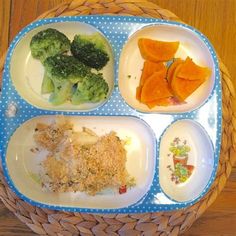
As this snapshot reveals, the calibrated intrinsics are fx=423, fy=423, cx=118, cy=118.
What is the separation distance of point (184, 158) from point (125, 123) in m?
0.25

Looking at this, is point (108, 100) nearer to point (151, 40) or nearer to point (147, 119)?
point (147, 119)

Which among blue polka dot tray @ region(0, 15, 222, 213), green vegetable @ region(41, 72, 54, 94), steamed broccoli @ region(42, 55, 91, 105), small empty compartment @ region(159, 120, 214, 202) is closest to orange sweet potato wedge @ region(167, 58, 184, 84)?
blue polka dot tray @ region(0, 15, 222, 213)

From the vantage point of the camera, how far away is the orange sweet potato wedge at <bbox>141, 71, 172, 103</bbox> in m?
1.46

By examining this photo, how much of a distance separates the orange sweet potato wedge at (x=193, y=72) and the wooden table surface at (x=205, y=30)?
20cm

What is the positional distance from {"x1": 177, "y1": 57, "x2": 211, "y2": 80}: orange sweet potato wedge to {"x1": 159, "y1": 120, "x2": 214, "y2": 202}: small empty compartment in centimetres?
16

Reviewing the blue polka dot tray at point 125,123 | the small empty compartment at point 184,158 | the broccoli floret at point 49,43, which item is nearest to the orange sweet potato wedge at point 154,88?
the blue polka dot tray at point 125,123

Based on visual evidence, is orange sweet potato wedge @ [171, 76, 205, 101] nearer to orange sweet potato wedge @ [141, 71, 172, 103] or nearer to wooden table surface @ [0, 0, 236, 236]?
orange sweet potato wedge @ [141, 71, 172, 103]

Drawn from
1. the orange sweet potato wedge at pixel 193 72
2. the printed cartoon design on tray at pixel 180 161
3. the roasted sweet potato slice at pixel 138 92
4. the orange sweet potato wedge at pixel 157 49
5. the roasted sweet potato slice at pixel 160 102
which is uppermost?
the orange sweet potato wedge at pixel 157 49

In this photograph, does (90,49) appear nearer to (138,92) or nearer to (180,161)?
(138,92)

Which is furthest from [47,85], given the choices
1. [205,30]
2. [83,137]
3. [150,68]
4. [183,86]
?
[205,30]

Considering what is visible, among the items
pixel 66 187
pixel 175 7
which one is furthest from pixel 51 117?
pixel 175 7

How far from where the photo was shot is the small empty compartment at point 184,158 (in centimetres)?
149

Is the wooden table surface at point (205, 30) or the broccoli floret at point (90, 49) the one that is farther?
the wooden table surface at point (205, 30)

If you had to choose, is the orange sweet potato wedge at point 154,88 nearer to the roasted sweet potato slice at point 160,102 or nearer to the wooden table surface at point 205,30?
the roasted sweet potato slice at point 160,102
